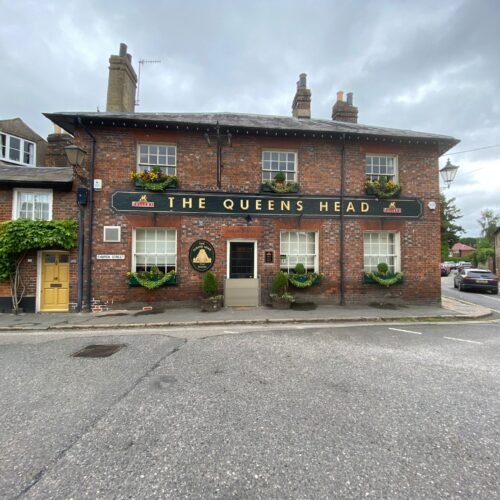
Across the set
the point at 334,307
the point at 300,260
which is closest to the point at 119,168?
the point at 300,260

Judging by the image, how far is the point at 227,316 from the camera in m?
8.24

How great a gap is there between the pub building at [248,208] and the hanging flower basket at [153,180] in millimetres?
91

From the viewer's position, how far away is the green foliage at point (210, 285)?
29.5ft

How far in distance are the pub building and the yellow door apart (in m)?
0.45

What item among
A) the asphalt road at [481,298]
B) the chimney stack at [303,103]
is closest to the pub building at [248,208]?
the chimney stack at [303,103]

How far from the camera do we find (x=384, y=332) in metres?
6.82

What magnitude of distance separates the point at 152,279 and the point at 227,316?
3227 millimetres

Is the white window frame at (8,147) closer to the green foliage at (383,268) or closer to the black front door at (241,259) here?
the black front door at (241,259)

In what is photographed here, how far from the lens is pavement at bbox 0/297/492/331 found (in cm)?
754

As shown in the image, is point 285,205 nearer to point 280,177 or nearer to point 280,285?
point 280,177

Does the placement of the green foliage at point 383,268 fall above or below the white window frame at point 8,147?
below

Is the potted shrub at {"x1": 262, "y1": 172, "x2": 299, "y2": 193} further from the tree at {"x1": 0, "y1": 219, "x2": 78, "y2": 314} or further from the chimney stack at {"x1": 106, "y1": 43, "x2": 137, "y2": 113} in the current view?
the chimney stack at {"x1": 106, "y1": 43, "x2": 137, "y2": 113}

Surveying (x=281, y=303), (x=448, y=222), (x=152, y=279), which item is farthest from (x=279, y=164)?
(x=448, y=222)

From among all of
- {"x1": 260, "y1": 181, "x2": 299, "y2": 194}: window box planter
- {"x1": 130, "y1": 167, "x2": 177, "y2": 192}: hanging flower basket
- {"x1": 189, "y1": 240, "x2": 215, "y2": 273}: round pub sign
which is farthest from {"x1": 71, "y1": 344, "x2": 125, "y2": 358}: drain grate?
{"x1": 260, "y1": 181, "x2": 299, "y2": 194}: window box planter
